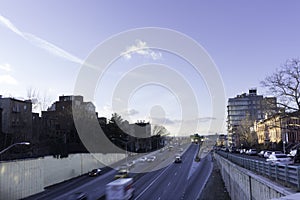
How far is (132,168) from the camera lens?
7425 centimetres

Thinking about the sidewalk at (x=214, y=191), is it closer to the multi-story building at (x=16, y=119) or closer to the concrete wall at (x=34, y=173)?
the concrete wall at (x=34, y=173)

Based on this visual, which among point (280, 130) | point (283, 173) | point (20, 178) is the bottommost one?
point (20, 178)

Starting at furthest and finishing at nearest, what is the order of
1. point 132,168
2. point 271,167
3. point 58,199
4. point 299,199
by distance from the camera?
point 132,168
point 58,199
point 271,167
point 299,199

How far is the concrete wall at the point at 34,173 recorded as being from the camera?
36.5 metres

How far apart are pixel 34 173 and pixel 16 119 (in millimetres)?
26512

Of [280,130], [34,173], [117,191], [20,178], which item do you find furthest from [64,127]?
[280,130]

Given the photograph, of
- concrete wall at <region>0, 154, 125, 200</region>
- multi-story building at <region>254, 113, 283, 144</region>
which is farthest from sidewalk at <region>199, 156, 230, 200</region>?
multi-story building at <region>254, 113, 283, 144</region>

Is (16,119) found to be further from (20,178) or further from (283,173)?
(283,173)

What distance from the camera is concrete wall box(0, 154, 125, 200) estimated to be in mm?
36541

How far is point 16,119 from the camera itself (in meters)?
65.4

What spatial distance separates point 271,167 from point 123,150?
3114 inches

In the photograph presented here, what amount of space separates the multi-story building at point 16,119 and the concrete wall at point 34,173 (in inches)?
390

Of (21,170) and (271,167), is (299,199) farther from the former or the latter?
(21,170)

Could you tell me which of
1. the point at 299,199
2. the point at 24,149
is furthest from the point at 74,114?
the point at 299,199
